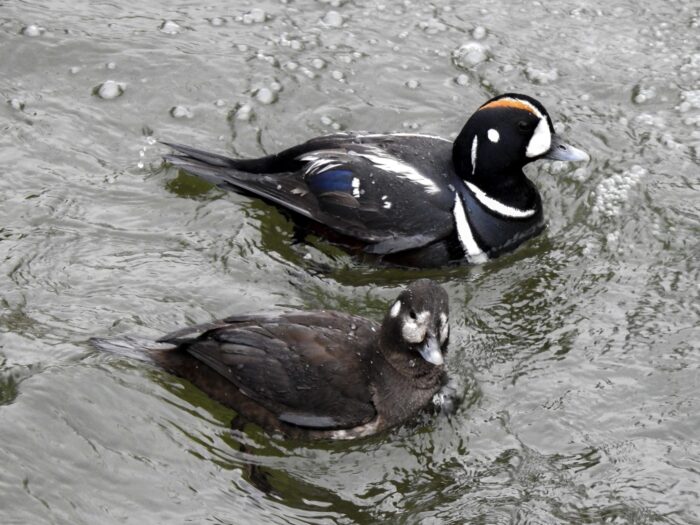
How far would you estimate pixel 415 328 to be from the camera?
6004mm

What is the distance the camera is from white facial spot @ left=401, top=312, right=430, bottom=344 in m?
5.96

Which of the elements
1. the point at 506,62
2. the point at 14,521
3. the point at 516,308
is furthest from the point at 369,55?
the point at 14,521

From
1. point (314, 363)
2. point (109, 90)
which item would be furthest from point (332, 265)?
point (109, 90)

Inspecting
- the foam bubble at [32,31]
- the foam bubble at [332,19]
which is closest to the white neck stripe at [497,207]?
the foam bubble at [332,19]

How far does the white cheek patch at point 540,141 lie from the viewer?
293 inches

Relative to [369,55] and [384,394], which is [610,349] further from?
[369,55]

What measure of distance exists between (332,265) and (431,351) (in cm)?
155

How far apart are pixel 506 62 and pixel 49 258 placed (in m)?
4.05

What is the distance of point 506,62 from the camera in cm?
889

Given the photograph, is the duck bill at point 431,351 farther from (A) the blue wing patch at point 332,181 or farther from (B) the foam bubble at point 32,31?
(B) the foam bubble at point 32,31

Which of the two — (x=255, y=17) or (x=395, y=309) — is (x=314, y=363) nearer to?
(x=395, y=309)

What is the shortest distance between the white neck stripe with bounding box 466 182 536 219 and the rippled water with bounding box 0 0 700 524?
0.28 metres

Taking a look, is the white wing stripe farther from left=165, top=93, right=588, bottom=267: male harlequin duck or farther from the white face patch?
the white face patch

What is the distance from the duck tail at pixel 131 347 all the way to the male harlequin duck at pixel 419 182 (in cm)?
158
